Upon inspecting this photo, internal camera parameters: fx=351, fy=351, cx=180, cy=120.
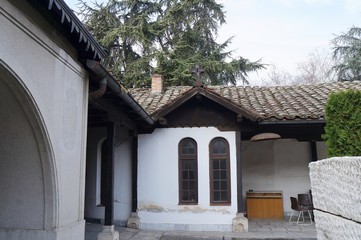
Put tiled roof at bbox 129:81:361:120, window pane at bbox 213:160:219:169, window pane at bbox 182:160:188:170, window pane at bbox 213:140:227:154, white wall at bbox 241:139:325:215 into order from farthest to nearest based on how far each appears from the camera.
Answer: white wall at bbox 241:139:325:215
window pane at bbox 182:160:188:170
window pane at bbox 213:140:227:154
window pane at bbox 213:160:219:169
tiled roof at bbox 129:81:361:120

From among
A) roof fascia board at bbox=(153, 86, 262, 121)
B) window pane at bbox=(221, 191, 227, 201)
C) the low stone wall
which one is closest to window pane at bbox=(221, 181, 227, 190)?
window pane at bbox=(221, 191, 227, 201)

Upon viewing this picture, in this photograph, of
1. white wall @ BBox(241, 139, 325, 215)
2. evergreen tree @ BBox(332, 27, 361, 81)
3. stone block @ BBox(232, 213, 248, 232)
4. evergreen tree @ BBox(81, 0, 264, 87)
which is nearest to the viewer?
stone block @ BBox(232, 213, 248, 232)

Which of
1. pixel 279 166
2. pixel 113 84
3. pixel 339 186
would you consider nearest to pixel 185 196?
pixel 279 166

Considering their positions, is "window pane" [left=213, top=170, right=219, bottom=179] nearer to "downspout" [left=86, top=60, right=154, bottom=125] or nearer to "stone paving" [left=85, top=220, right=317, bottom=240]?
"stone paving" [left=85, top=220, right=317, bottom=240]

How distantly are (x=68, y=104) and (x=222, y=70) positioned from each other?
16.3 m

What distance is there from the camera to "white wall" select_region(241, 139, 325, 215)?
37.7 ft

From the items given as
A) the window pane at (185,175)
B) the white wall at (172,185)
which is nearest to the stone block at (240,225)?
the white wall at (172,185)

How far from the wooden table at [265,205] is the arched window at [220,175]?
2.01 m

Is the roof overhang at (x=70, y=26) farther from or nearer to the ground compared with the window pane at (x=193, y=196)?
farther from the ground

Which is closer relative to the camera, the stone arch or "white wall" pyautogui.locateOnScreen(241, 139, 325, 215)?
the stone arch

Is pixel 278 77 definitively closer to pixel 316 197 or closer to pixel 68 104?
pixel 68 104

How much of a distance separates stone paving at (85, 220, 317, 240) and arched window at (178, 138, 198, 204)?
977 mm

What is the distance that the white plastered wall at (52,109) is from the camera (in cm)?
380

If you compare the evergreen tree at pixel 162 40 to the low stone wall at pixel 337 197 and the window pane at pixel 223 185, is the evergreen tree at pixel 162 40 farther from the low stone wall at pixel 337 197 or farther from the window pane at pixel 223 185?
the low stone wall at pixel 337 197
